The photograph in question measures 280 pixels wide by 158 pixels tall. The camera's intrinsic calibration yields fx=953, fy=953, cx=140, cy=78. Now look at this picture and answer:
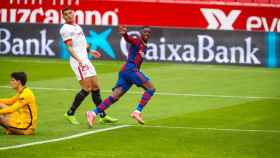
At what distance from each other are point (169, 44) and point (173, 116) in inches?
560

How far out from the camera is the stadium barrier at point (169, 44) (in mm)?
33000

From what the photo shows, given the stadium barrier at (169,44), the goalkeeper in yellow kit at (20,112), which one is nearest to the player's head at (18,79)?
the goalkeeper in yellow kit at (20,112)

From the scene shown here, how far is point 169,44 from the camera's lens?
33.6 metres

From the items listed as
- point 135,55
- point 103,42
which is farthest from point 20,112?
point 103,42

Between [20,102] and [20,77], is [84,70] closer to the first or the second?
[20,77]

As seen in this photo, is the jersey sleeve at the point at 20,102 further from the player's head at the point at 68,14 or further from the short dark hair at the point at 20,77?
the player's head at the point at 68,14

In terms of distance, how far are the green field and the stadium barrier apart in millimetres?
1035

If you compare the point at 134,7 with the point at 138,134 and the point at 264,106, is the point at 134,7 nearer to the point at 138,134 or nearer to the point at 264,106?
the point at 264,106

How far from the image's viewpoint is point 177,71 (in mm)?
30766

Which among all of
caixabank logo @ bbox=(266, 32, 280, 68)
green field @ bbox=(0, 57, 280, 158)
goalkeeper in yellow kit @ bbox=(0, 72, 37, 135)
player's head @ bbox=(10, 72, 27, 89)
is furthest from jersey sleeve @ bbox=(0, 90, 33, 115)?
caixabank logo @ bbox=(266, 32, 280, 68)

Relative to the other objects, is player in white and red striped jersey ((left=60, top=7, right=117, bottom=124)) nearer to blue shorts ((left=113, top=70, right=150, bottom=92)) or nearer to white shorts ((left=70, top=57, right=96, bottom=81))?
white shorts ((left=70, top=57, right=96, bottom=81))

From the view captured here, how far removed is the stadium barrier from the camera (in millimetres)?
33000

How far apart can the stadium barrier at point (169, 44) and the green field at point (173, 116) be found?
1.03 m

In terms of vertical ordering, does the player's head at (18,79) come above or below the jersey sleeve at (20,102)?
above
